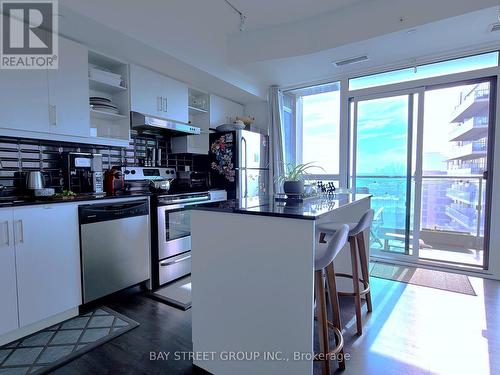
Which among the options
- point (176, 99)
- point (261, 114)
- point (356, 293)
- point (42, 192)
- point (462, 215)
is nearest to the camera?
point (356, 293)

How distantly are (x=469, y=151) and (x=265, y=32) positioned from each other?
282cm

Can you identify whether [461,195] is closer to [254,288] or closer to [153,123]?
[254,288]

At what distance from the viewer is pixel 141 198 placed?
260 centimetres

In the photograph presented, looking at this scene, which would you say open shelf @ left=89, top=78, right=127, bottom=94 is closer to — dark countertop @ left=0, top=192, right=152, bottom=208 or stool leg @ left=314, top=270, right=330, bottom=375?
dark countertop @ left=0, top=192, right=152, bottom=208

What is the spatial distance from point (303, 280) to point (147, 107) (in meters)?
2.63

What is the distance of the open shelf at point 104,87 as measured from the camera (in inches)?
105

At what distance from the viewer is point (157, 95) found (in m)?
3.12

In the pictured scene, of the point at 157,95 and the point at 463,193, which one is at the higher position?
the point at 157,95

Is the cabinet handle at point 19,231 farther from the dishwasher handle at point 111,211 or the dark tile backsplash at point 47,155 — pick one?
the dark tile backsplash at point 47,155

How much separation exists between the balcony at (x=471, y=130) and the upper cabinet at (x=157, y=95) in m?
3.37

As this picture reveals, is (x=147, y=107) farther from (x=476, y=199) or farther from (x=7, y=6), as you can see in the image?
(x=476, y=199)

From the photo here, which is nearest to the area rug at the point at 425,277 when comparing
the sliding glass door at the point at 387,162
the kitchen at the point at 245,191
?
the kitchen at the point at 245,191

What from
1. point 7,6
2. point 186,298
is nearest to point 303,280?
point 186,298

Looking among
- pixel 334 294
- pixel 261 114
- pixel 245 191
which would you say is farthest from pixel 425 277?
pixel 261 114
